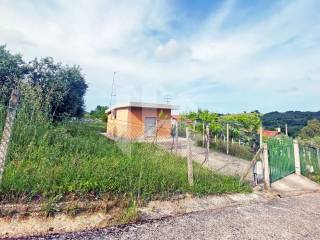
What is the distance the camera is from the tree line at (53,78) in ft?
36.0

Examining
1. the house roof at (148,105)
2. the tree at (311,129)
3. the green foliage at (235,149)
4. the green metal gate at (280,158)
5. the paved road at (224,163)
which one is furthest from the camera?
the tree at (311,129)

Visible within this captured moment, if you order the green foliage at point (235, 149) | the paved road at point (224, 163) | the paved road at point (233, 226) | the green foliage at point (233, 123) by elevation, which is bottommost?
the paved road at point (233, 226)

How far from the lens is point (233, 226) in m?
3.80

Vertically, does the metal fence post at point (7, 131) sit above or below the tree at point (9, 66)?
below

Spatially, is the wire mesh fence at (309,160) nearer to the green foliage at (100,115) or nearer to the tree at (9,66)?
the tree at (9,66)

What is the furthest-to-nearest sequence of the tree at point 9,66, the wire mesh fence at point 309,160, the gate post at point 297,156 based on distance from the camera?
1. the tree at point 9,66
2. the wire mesh fence at point 309,160
3. the gate post at point 297,156

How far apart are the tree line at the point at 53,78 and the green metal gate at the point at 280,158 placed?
28.5ft

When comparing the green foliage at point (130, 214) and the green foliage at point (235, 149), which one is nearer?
the green foliage at point (130, 214)

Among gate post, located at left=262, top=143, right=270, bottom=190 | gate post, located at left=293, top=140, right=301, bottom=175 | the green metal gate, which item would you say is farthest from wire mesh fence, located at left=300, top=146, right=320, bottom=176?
gate post, located at left=262, top=143, right=270, bottom=190

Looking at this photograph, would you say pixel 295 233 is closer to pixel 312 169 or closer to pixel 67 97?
pixel 312 169

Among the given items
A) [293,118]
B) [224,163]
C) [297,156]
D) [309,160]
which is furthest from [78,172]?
[293,118]

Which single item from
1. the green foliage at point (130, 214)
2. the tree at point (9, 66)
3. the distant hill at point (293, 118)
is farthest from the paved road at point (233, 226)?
the distant hill at point (293, 118)

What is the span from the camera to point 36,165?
4023mm

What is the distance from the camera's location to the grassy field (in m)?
3.58
